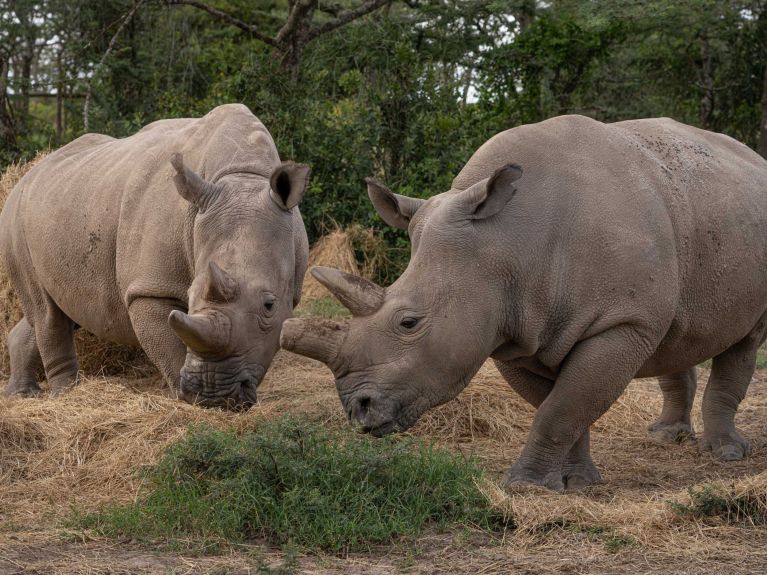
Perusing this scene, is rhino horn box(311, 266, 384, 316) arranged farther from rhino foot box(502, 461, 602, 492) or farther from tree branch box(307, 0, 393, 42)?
tree branch box(307, 0, 393, 42)

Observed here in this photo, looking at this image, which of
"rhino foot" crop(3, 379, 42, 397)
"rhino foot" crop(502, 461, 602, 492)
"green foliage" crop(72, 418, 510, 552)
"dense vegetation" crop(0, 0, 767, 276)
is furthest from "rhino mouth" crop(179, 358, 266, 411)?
"dense vegetation" crop(0, 0, 767, 276)

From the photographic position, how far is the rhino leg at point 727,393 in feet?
24.4

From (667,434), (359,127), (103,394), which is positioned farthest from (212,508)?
(359,127)

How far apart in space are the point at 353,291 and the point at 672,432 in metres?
3.17

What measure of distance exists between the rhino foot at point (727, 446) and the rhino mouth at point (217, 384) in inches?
109

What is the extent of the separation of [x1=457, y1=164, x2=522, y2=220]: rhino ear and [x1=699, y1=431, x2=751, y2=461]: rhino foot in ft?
7.98

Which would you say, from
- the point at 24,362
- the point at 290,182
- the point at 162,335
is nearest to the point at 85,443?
the point at 162,335

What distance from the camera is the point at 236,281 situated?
6758 mm

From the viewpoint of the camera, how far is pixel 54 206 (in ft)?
28.4

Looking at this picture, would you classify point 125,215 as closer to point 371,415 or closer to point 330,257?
point 371,415

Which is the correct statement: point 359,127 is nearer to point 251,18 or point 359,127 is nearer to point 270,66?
point 270,66

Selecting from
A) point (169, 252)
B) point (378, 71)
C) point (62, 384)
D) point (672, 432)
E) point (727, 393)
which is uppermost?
point (378, 71)

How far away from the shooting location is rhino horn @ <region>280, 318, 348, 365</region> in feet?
18.4

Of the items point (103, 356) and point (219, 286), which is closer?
point (219, 286)
